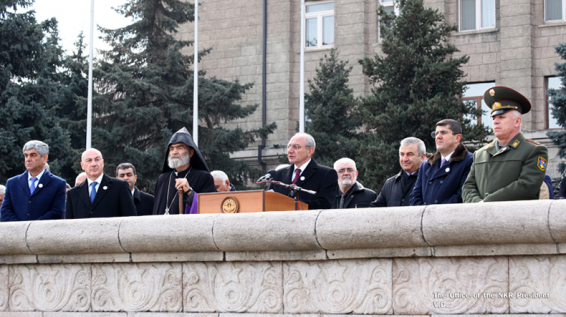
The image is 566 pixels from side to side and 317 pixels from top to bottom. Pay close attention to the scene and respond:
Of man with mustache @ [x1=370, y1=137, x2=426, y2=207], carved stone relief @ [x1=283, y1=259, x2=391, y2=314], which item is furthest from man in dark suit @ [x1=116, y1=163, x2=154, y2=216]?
carved stone relief @ [x1=283, y1=259, x2=391, y2=314]

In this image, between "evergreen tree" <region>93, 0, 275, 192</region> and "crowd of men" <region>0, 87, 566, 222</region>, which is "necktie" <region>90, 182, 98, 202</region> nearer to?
"crowd of men" <region>0, 87, 566, 222</region>

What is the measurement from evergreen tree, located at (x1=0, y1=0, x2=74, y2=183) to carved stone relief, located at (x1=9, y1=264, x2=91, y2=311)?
13.9 metres

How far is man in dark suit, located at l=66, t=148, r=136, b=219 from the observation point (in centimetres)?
760

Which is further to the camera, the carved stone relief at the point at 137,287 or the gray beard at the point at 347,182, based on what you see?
the gray beard at the point at 347,182

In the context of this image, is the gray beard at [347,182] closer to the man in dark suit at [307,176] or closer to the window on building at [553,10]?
the man in dark suit at [307,176]

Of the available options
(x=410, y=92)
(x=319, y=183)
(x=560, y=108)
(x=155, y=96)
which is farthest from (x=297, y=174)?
(x=155, y=96)

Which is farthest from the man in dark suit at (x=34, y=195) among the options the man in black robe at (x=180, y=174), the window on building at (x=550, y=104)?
the window on building at (x=550, y=104)

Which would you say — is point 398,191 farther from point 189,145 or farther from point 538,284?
point 538,284

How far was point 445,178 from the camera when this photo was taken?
21.1 feet

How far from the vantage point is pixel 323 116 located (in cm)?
2188

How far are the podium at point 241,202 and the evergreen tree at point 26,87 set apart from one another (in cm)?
1458

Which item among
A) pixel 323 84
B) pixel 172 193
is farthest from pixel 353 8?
pixel 172 193

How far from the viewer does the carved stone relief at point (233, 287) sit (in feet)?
17.5

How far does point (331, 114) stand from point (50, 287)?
A: 16454 millimetres
